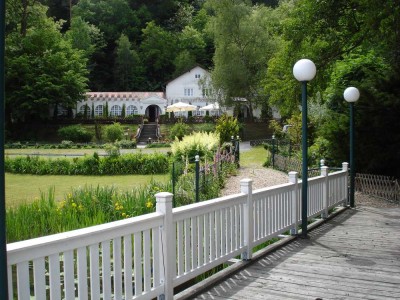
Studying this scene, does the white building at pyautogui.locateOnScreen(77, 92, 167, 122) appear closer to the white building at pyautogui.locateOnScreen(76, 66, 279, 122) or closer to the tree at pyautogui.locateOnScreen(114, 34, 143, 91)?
the white building at pyautogui.locateOnScreen(76, 66, 279, 122)

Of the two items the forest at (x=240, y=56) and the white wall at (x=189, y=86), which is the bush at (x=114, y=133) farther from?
the white wall at (x=189, y=86)

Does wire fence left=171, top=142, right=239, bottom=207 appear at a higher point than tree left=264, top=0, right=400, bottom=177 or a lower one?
lower

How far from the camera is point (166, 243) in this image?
437 centimetres

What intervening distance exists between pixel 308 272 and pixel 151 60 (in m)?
73.5

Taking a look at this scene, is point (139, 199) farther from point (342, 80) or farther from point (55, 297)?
point (342, 80)

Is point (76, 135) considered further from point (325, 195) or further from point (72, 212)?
point (325, 195)

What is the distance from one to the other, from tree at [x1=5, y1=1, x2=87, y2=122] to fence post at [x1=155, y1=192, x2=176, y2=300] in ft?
148

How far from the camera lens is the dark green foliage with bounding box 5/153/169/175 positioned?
67.3 ft

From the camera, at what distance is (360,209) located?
37.3 feet

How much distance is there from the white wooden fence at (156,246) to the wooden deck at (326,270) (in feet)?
1.09

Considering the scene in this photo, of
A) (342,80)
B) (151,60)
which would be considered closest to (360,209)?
(342,80)

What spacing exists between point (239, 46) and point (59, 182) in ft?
105

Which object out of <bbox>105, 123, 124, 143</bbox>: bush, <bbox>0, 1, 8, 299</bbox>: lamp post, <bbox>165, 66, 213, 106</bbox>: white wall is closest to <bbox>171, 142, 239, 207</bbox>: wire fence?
<bbox>0, 1, 8, 299</bbox>: lamp post

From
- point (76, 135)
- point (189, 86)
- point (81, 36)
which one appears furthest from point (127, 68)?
point (76, 135)
